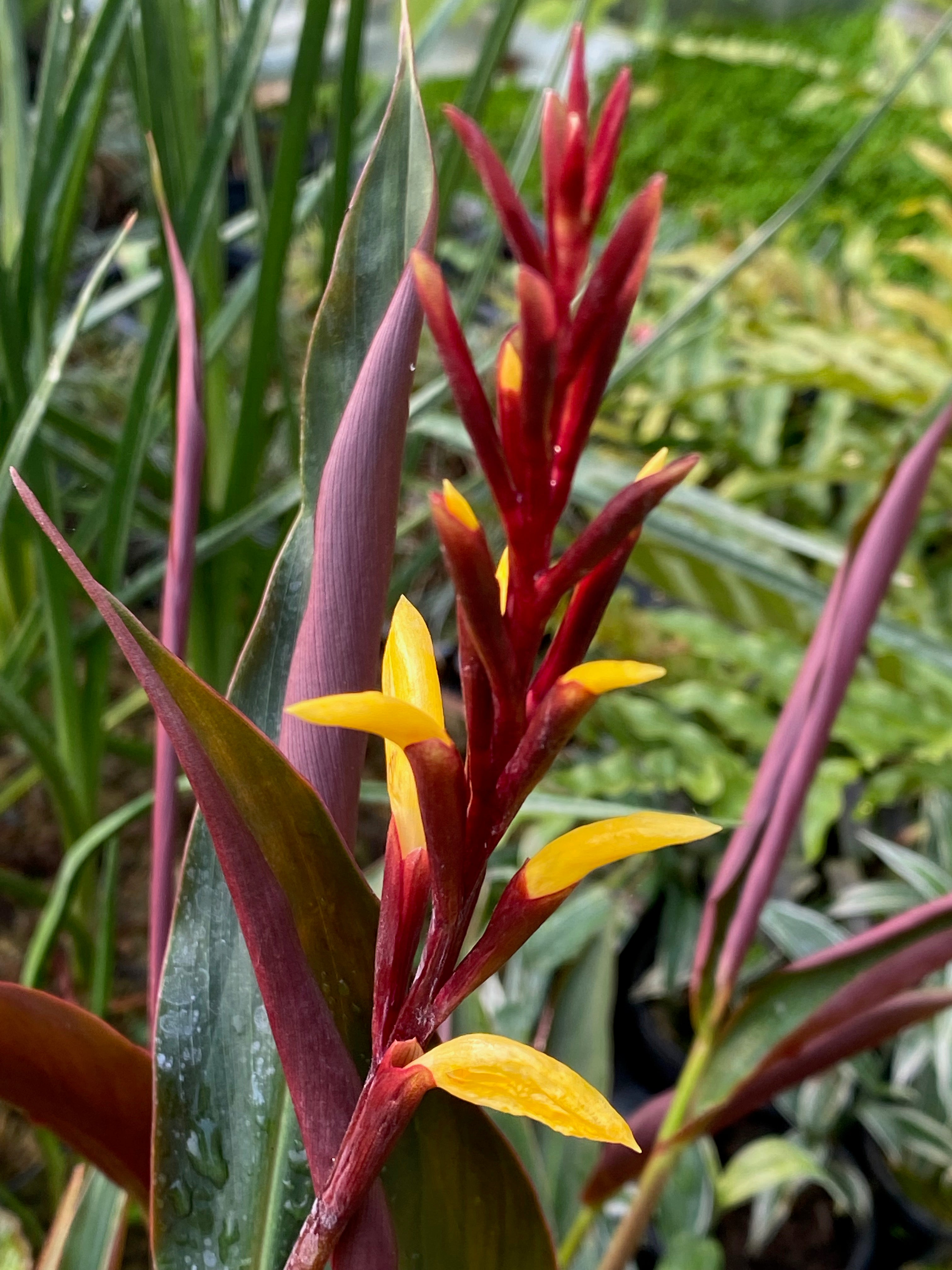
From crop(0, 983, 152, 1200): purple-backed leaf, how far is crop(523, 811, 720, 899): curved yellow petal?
11 centimetres

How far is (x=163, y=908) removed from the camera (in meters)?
0.28

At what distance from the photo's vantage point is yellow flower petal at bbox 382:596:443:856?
140 mm

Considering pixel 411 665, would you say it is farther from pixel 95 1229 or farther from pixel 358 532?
pixel 95 1229

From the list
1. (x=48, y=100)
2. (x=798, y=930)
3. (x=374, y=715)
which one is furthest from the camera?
(x=798, y=930)

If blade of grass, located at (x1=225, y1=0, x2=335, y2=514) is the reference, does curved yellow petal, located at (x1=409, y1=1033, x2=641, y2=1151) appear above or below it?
below

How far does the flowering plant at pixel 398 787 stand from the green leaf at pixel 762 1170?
41cm

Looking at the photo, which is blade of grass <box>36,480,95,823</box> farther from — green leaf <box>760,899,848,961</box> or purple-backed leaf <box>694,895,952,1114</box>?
green leaf <box>760,899,848,961</box>

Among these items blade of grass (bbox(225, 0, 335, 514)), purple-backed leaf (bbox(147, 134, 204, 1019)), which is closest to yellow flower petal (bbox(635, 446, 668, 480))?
purple-backed leaf (bbox(147, 134, 204, 1019))

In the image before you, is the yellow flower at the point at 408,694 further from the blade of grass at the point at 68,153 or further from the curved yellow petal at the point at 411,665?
the blade of grass at the point at 68,153

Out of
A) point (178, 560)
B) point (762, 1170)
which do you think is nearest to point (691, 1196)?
point (762, 1170)

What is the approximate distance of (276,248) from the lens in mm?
359

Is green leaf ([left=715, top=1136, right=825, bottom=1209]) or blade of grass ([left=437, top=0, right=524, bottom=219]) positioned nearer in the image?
blade of grass ([left=437, top=0, right=524, bottom=219])

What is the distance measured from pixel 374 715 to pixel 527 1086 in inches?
2.1

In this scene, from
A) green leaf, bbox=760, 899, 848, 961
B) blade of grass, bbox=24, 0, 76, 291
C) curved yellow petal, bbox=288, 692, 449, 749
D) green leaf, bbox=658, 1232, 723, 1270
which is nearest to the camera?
curved yellow petal, bbox=288, 692, 449, 749
